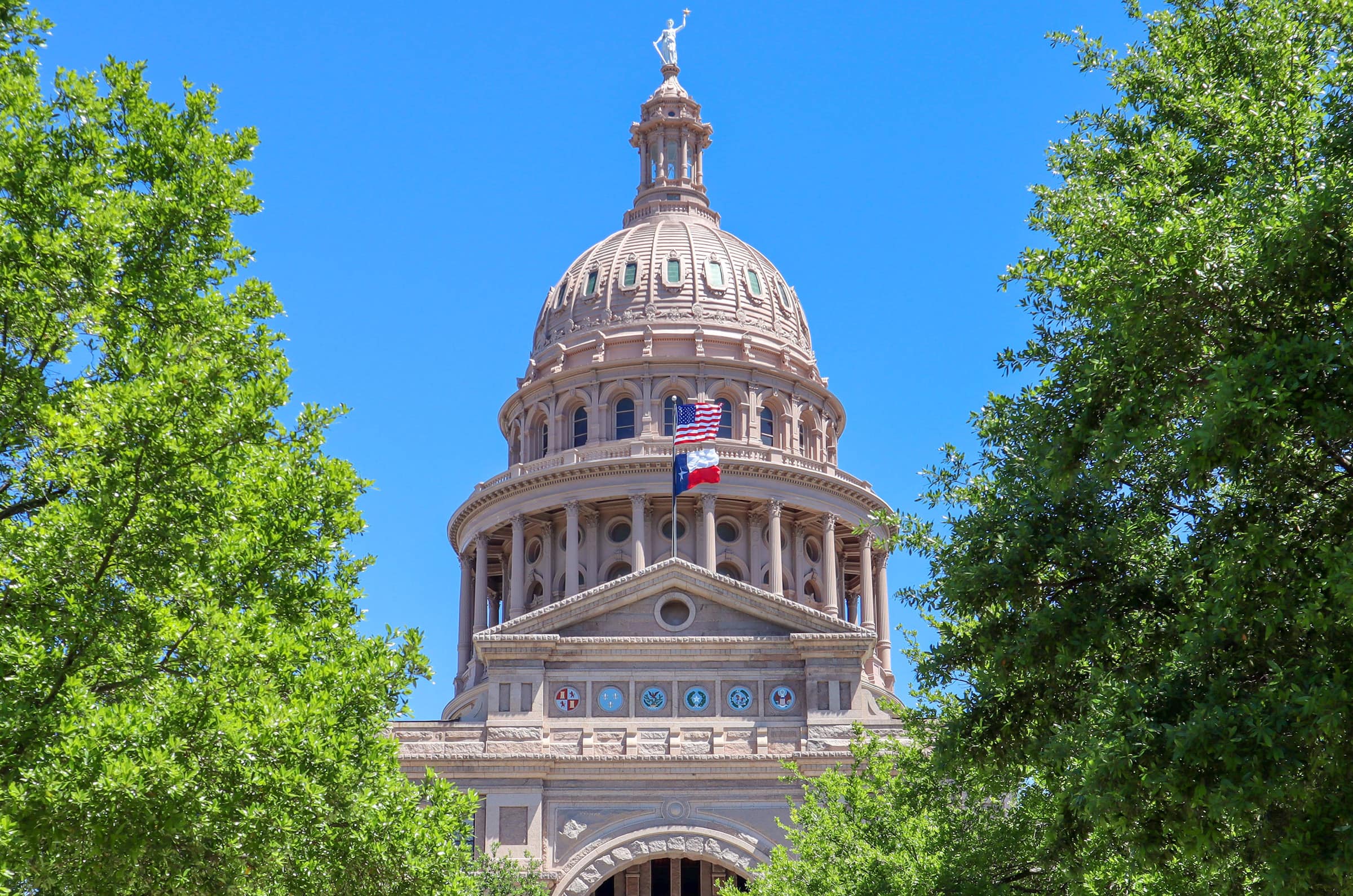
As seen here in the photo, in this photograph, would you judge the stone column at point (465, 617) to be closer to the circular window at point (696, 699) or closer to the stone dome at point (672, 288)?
the stone dome at point (672, 288)

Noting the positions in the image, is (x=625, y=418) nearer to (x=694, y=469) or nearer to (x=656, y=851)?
(x=694, y=469)

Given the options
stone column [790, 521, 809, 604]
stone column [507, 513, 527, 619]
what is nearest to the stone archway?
stone column [507, 513, 527, 619]

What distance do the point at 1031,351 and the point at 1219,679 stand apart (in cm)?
574

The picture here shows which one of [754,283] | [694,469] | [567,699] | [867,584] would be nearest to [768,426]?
[754,283]

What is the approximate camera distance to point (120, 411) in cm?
1753

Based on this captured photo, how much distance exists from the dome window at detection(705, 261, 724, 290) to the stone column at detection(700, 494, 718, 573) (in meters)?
14.1

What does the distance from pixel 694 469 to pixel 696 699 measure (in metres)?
17.5

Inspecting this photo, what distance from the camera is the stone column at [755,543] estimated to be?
2867 inches

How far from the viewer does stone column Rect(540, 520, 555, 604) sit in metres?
73.8

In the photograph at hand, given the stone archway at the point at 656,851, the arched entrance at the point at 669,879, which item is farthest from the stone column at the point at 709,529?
the stone archway at the point at 656,851

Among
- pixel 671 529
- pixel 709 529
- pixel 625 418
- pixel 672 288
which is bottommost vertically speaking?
pixel 709 529

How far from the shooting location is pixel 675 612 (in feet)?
174

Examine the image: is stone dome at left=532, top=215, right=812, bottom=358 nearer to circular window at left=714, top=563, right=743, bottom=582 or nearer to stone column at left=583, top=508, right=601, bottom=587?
stone column at left=583, top=508, right=601, bottom=587

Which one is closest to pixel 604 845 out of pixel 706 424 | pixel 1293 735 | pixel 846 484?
pixel 706 424
